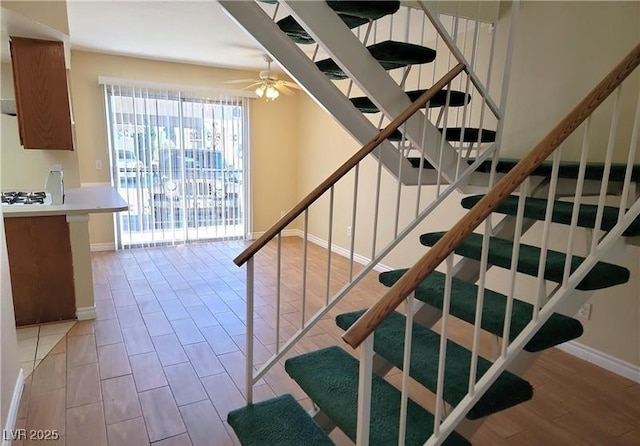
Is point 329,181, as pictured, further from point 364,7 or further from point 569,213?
point 569,213

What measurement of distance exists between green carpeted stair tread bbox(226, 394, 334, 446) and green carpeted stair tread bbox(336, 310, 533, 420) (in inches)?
17.6

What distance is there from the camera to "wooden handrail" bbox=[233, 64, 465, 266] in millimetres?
1877

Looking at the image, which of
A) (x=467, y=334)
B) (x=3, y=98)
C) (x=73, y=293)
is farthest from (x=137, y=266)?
(x=467, y=334)

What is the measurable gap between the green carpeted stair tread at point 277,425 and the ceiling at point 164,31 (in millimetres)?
2591

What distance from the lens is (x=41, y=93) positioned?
3074 millimetres

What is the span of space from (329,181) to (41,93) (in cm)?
250

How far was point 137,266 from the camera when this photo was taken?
477 centimetres

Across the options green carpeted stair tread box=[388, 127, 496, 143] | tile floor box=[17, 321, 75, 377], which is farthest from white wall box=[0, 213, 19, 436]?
green carpeted stair tread box=[388, 127, 496, 143]

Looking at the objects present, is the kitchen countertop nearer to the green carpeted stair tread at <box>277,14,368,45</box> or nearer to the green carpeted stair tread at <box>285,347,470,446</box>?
the green carpeted stair tread at <box>277,14,368,45</box>

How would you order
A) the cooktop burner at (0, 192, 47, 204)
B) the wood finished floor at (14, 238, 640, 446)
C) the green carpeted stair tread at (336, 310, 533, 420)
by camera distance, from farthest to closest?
the cooktop burner at (0, 192, 47, 204) < the wood finished floor at (14, 238, 640, 446) < the green carpeted stair tread at (336, 310, 533, 420)

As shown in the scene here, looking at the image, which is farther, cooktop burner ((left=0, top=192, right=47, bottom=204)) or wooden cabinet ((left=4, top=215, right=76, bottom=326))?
cooktop burner ((left=0, top=192, right=47, bottom=204))

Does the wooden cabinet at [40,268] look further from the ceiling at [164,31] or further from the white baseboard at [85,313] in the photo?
the ceiling at [164,31]

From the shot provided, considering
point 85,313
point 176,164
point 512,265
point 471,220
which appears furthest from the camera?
point 176,164

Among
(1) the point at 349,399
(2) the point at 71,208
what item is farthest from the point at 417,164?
(2) the point at 71,208
